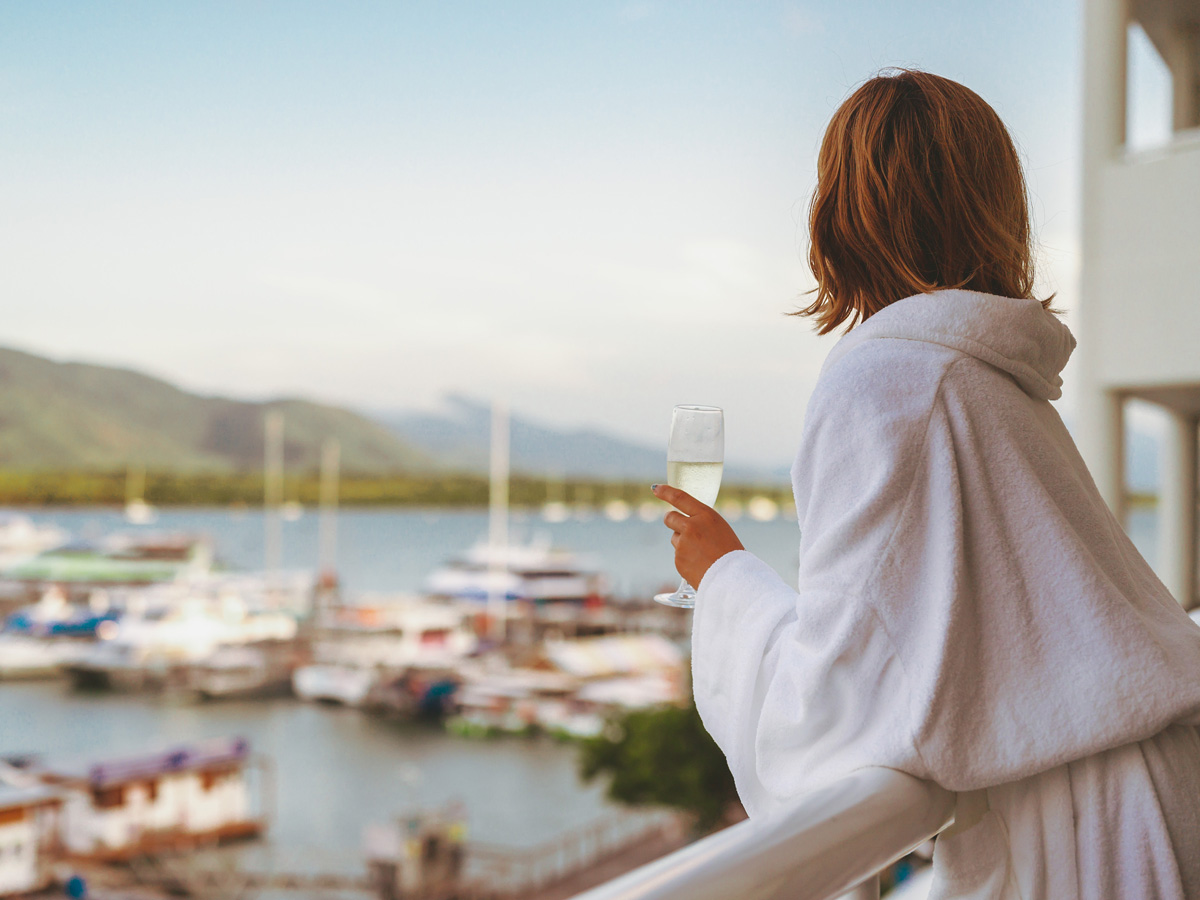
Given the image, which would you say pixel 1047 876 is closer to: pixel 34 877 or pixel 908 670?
pixel 908 670

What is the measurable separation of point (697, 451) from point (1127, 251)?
374 centimetres

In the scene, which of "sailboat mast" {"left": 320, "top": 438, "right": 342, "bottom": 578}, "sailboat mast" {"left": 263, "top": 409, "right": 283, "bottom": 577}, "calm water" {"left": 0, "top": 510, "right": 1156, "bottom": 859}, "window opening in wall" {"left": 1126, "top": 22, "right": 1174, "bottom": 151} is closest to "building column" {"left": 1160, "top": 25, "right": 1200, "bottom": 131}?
"window opening in wall" {"left": 1126, "top": 22, "right": 1174, "bottom": 151}

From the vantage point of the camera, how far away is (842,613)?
2.05 feet

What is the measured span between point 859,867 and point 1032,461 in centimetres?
31

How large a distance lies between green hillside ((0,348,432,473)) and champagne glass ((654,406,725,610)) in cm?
4070

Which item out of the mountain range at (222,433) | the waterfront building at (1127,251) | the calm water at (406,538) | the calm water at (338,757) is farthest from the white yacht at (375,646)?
the waterfront building at (1127,251)

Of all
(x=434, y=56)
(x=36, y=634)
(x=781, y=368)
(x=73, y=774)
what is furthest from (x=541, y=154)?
(x=781, y=368)

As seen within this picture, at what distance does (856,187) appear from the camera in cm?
77

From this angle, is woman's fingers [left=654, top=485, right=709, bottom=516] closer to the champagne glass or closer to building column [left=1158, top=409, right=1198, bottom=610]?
the champagne glass

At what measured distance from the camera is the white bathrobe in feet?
2.05

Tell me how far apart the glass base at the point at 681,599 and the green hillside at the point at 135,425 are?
134 feet

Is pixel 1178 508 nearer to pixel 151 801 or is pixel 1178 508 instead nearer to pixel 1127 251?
pixel 1127 251

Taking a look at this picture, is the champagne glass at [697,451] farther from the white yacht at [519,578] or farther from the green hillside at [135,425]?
the green hillside at [135,425]

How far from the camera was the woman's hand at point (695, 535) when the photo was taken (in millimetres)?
781
